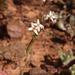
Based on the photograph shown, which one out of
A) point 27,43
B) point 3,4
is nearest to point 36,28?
point 27,43

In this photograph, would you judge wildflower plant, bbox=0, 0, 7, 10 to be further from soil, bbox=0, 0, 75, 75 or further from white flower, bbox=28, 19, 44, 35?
white flower, bbox=28, 19, 44, 35

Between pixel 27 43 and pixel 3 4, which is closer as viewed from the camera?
pixel 27 43

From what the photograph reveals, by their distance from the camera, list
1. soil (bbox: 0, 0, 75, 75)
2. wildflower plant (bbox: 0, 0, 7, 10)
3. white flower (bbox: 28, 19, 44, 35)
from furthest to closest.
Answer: wildflower plant (bbox: 0, 0, 7, 10), soil (bbox: 0, 0, 75, 75), white flower (bbox: 28, 19, 44, 35)

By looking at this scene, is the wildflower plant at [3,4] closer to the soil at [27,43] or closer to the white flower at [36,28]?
the soil at [27,43]

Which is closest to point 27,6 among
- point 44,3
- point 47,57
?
point 44,3

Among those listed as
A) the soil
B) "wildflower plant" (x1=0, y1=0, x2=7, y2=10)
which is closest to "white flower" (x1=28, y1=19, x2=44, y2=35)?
the soil

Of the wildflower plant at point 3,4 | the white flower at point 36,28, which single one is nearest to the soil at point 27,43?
the wildflower plant at point 3,4

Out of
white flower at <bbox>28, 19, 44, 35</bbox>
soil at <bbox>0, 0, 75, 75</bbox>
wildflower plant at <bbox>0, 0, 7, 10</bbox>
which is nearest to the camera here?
white flower at <bbox>28, 19, 44, 35</bbox>

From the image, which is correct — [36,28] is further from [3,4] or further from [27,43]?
[3,4]

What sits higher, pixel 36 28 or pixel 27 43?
pixel 36 28
